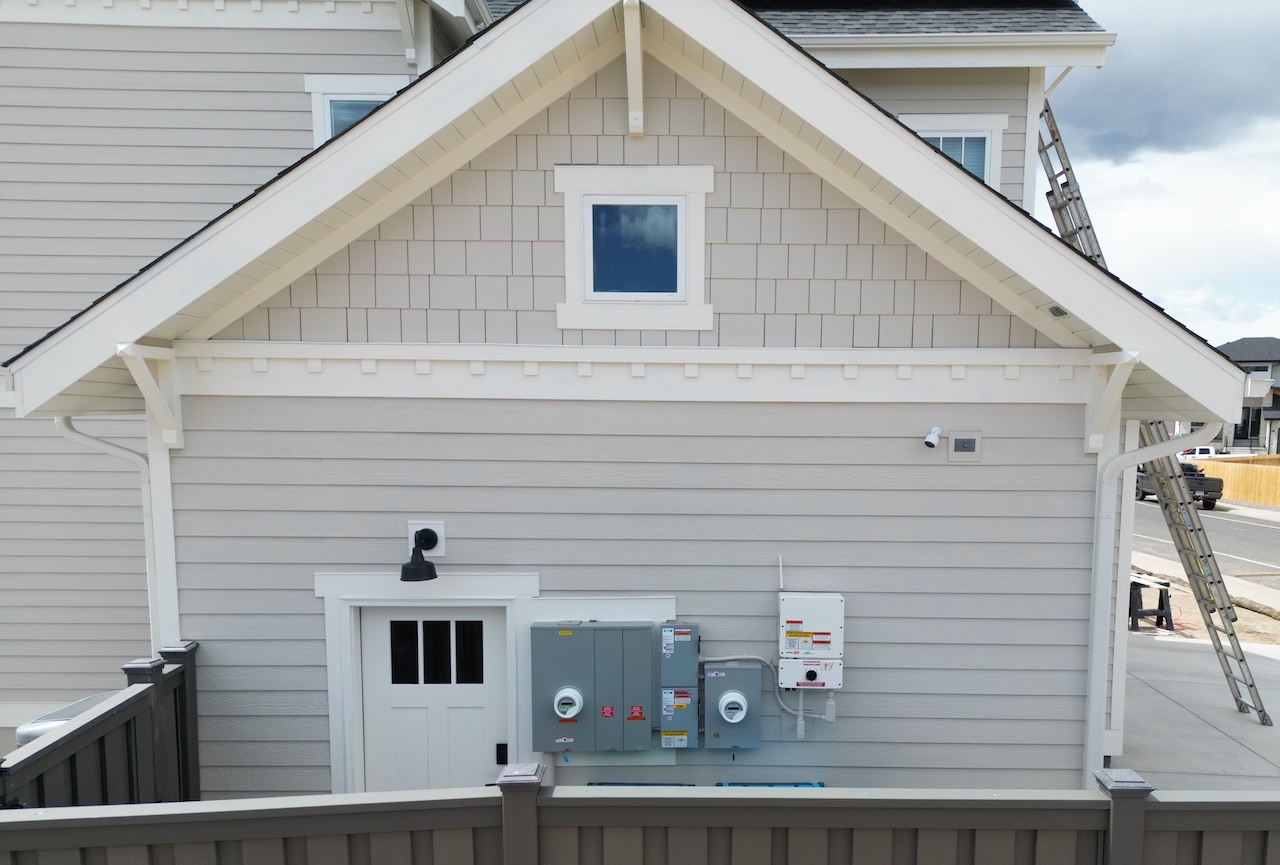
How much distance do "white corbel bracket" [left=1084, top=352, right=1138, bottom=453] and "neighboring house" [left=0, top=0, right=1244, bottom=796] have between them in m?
0.04

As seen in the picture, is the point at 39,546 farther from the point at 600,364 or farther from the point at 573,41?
the point at 573,41

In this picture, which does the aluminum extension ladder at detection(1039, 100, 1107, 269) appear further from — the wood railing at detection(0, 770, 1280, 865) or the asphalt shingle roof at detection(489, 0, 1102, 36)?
the wood railing at detection(0, 770, 1280, 865)

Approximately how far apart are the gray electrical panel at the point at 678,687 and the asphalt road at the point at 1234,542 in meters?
12.2

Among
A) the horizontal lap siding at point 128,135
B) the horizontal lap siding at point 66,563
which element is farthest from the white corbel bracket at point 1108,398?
the horizontal lap siding at point 66,563

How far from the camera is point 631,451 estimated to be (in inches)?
147

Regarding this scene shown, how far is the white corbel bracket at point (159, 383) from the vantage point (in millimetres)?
3266

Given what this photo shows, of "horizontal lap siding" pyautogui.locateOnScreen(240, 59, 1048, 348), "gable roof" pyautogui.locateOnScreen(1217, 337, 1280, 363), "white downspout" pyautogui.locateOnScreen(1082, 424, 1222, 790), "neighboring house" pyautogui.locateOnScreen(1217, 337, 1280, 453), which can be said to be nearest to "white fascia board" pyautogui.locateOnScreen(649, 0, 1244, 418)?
"horizontal lap siding" pyautogui.locateOnScreen(240, 59, 1048, 348)

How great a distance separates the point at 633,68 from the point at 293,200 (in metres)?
1.90

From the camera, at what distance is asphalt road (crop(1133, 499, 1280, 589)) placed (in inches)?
468

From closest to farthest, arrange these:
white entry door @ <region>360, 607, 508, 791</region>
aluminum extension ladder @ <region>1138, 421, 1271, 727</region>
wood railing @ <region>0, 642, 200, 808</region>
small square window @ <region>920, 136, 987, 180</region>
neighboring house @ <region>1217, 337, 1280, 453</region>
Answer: wood railing @ <region>0, 642, 200, 808</region> < white entry door @ <region>360, 607, 508, 791</region> < small square window @ <region>920, 136, 987, 180</region> < aluminum extension ladder @ <region>1138, 421, 1271, 727</region> < neighboring house @ <region>1217, 337, 1280, 453</region>

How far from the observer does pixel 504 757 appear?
3957 mm

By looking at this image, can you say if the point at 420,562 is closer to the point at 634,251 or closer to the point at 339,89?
the point at 634,251

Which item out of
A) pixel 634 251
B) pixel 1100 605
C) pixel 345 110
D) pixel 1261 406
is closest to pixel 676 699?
pixel 1100 605

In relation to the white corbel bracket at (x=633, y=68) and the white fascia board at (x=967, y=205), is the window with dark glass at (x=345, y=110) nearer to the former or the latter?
the white corbel bracket at (x=633, y=68)
